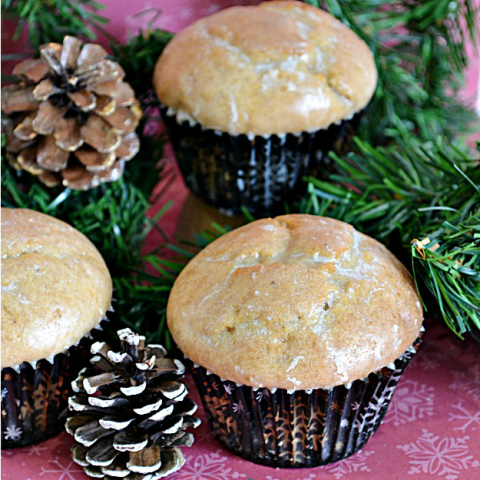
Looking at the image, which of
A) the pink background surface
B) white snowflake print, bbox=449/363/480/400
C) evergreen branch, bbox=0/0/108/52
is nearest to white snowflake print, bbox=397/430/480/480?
the pink background surface

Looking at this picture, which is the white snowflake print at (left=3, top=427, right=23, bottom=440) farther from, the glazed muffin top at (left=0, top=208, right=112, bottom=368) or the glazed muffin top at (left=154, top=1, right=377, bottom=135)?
the glazed muffin top at (left=154, top=1, right=377, bottom=135)

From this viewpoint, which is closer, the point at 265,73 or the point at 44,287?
the point at 44,287

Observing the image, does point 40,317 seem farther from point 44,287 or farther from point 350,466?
point 350,466

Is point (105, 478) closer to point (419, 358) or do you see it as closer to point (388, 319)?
point (388, 319)

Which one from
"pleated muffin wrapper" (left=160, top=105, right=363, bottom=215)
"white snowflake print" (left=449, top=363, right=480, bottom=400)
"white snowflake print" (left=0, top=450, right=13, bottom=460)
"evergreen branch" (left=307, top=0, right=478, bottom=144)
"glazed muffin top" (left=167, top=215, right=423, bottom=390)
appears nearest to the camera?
"glazed muffin top" (left=167, top=215, right=423, bottom=390)

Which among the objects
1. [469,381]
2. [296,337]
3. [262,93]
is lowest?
[469,381]

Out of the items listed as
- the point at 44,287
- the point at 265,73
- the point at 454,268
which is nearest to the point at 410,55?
the point at 265,73
